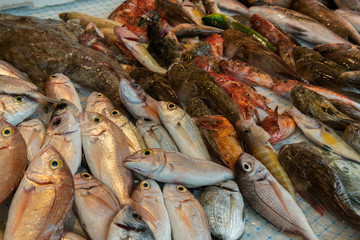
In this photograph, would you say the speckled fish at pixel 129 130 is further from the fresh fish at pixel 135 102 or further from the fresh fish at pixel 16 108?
the fresh fish at pixel 16 108

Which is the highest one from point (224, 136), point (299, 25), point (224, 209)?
point (299, 25)

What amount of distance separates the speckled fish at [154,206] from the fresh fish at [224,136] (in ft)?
2.03

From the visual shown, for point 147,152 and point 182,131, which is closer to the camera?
point 147,152

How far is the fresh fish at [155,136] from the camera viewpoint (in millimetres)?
2191

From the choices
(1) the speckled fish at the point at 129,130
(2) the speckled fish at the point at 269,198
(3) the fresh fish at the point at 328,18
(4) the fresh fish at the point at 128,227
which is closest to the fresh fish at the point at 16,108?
(1) the speckled fish at the point at 129,130

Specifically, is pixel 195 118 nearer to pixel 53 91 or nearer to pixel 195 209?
pixel 195 209

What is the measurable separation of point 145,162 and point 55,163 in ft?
1.70

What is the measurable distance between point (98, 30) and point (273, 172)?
238cm

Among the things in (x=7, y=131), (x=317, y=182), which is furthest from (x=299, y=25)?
(x=7, y=131)

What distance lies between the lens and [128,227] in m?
1.53

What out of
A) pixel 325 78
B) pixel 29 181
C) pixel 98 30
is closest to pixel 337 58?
pixel 325 78

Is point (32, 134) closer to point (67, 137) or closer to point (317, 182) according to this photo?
point (67, 137)

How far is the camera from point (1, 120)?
1854mm

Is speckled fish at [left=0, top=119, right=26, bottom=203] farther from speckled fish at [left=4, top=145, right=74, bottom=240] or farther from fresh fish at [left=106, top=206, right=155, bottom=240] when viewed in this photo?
fresh fish at [left=106, top=206, right=155, bottom=240]
